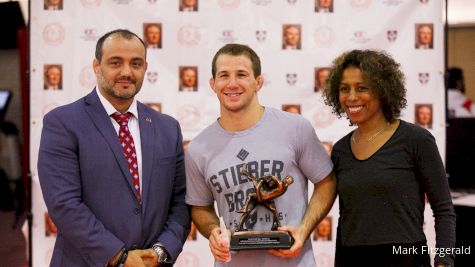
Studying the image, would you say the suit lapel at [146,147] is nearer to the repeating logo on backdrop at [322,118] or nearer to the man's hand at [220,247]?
the man's hand at [220,247]

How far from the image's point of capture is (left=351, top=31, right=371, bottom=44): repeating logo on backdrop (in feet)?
12.0

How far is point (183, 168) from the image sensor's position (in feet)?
8.49

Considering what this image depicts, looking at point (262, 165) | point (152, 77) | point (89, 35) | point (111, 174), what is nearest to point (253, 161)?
point (262, 165)

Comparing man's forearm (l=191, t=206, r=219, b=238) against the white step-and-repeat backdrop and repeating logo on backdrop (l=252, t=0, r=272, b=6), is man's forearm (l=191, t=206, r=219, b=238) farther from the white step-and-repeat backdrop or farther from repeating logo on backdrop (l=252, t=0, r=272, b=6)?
repeating logo on backdrop (l=252, t=0, r=272, b=6)

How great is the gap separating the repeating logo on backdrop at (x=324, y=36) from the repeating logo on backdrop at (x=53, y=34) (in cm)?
174

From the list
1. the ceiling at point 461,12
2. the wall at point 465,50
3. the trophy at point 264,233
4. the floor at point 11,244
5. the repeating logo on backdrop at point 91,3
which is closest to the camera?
the trophy at point 264,233

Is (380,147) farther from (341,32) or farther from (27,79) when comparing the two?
(27,79)

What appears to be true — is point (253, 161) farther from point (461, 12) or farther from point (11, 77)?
point (11, 77)

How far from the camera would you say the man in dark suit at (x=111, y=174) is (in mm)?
2238

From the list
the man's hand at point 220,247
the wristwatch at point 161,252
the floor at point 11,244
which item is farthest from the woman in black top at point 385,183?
the floor at point 11,244

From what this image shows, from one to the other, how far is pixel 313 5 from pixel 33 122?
6.86 ft

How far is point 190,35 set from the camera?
3.67 metres

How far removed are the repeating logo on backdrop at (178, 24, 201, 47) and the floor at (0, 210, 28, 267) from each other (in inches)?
105

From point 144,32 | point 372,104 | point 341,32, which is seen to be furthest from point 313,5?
point 372,104
